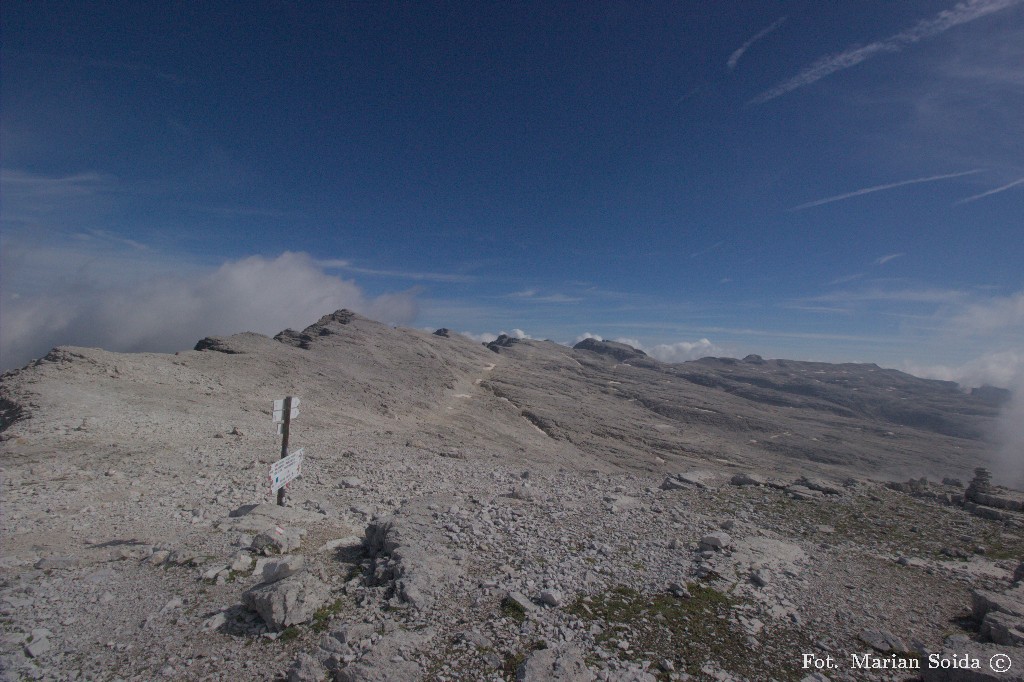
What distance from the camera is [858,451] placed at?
8450cm

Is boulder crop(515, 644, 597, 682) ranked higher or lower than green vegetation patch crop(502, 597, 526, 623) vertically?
lower

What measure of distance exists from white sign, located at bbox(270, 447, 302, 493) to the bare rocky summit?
88cm

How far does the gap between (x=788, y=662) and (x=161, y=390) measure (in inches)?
1404

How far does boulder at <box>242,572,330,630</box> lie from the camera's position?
8008 millimetres

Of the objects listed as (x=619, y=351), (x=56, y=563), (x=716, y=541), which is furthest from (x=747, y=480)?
(x=619, y=351)

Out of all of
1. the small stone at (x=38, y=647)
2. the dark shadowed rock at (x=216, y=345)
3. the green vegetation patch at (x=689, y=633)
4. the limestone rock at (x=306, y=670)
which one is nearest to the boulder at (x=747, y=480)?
the green vegetation patch at (x=689, y=633)

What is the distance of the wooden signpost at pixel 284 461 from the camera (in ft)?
43.7

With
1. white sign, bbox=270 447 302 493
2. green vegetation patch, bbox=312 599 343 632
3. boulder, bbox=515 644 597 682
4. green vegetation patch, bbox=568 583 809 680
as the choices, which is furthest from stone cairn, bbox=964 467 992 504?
white sign, bbox=270 447 302 493

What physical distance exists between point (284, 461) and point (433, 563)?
6.47 m

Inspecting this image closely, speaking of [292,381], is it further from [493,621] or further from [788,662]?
[788,662]

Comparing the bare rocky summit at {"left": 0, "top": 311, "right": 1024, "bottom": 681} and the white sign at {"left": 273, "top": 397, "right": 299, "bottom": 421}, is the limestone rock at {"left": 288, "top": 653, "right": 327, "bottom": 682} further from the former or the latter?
the white sign at {"left": 273, "top": 397, "right": 299, "bottom": 421}

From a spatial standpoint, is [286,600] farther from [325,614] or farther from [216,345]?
[216,345]

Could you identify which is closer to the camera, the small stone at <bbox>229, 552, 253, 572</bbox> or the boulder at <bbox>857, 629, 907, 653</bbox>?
the boulder at <bbox>857, 629, 907, 653</bbox>

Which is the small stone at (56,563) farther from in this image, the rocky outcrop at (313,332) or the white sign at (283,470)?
the rocky outcrop at (313,332)
